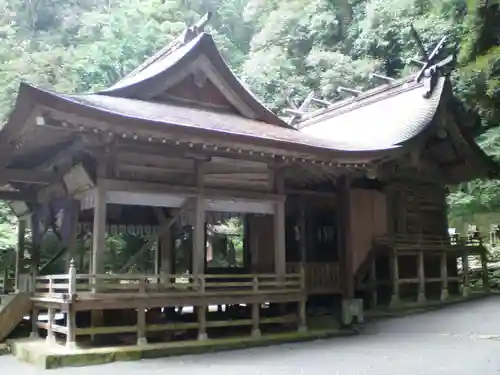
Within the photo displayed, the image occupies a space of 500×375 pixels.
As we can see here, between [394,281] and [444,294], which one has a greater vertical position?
[394,281]

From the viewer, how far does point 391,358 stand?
8.98 meters

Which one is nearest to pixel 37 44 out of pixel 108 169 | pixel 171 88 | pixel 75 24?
pixel 75 24

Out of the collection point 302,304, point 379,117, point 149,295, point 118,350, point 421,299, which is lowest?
point 118,350

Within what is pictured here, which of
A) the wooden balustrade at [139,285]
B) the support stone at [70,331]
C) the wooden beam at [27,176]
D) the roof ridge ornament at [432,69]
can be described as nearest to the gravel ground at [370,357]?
the support stone at [70,331]

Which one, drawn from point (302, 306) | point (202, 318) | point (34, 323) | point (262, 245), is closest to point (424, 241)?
point (262, 245)

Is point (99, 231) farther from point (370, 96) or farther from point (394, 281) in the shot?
point (370, 96)

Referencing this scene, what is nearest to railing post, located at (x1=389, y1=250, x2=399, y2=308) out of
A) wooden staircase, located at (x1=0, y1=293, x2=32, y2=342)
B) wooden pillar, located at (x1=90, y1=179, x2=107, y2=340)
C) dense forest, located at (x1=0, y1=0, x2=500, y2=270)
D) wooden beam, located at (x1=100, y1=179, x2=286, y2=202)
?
wooden beam, located at (x1=100, y1=179, x2=286, y2=202)

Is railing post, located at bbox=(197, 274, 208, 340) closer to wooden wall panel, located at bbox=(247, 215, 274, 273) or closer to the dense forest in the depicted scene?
wooden wall panel, located at bbox=(247, 215, 274, 273)

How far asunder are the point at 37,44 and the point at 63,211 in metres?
30.0

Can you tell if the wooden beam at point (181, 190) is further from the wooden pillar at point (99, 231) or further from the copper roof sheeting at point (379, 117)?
Result: the copper roof sheeting at point (379, 117)

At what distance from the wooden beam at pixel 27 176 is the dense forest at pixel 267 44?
9716 millimetres

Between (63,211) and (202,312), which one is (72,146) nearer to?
(63,211)

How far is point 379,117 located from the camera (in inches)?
667

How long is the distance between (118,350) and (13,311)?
2.91 meters
